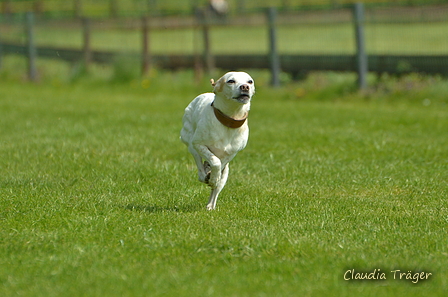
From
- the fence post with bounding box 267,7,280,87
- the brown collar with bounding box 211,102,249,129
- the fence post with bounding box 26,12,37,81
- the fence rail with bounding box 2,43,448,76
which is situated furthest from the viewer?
the fence post with bounding box 26,12,37,81

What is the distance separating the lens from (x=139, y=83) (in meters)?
18.9

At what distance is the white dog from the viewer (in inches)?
245

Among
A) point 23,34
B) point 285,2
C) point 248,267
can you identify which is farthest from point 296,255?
point 285,2

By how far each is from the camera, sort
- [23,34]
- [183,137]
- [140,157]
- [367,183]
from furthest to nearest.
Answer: [23,34]
[140,157]
[367,183]
[183,137]

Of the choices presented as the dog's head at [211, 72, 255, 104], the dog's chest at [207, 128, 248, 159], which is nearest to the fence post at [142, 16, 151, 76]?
the dog's chest at [207, 128, 248, 159]

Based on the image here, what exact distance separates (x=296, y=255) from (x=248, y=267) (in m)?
0.44

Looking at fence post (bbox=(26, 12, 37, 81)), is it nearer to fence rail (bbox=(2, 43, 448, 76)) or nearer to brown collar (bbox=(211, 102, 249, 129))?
fence rail (bbox=(2, 43, 448, 76))

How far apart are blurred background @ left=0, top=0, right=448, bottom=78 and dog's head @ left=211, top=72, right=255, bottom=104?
369 inches

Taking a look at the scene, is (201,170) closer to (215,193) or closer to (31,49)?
(215,193)

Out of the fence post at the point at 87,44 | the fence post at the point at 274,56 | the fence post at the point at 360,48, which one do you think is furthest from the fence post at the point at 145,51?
the fence post at the point at 360,48

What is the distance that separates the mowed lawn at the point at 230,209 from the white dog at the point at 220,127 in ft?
1.33

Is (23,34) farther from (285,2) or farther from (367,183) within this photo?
(367,183)

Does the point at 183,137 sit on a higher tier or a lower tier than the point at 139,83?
higher

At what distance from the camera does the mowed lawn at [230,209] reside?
15.4ft
